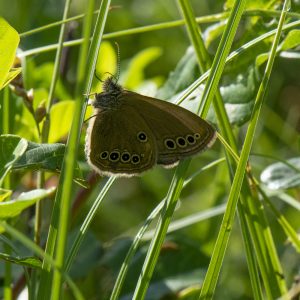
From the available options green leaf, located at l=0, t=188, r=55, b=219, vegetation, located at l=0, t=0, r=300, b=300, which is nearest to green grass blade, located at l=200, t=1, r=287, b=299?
vegetation, located at l=0, t=0, r=300, b=300

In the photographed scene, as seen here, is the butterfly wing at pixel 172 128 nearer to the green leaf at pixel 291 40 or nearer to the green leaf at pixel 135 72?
the green leaf at pixel 291 40

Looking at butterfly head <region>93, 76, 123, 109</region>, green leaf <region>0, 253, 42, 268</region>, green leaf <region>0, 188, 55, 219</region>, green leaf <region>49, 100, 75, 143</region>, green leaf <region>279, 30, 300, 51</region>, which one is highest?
butterfly head <region>93, 76, 123, 109</region>

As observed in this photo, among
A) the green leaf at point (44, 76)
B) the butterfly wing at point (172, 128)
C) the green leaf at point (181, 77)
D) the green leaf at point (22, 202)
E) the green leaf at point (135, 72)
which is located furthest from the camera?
the green leaf at point (135, 72)

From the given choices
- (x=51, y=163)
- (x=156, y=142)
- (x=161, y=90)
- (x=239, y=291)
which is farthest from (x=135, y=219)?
(x=51, y=163)

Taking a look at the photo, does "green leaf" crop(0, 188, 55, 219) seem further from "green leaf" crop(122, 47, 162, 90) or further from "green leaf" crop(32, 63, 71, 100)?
"green leaf" crop(122, 47, 162, 90)

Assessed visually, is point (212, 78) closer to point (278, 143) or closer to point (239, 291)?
point (239, 291)

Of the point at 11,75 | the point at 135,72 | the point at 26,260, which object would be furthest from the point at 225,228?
the point at 135,72

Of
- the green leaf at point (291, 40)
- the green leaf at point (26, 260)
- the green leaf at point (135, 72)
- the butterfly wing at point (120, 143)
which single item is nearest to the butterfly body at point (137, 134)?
the butterfly wing at point (120, 143)
